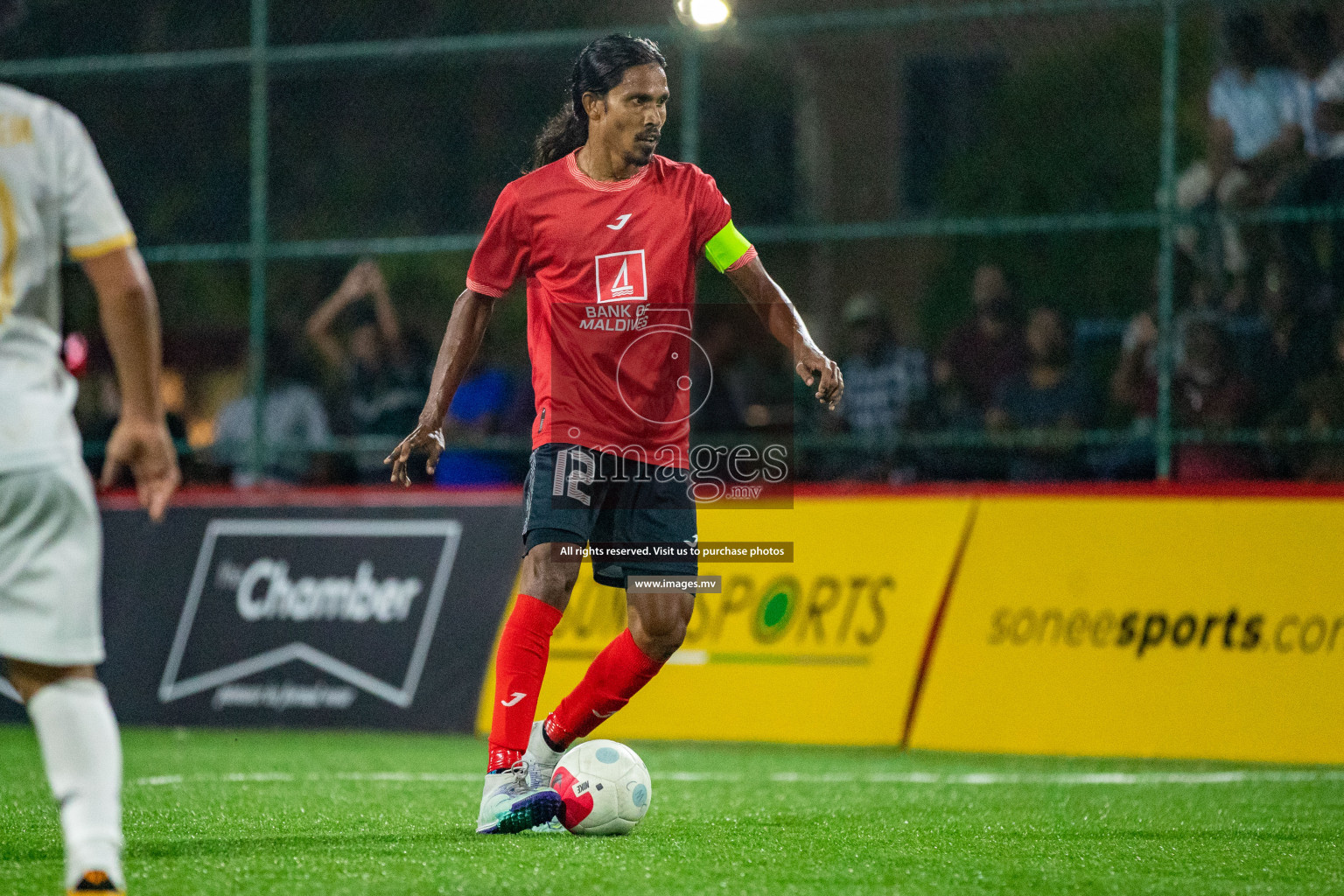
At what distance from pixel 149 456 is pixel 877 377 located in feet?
24.0

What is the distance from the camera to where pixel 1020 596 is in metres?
8.27

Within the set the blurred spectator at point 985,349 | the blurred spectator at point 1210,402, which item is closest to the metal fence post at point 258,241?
the blurred spectator at point 985,349

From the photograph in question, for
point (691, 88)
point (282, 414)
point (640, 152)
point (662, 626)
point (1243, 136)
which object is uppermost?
point (691, 88)

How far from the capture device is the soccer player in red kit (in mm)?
5426

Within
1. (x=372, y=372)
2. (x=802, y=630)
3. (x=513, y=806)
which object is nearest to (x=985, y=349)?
(x=802, y=630)

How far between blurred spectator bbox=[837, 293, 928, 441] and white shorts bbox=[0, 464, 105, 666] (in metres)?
6.74

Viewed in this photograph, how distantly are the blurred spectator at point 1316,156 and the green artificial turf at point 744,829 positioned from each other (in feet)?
8.53

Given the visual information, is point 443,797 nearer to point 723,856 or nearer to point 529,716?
point 529,716

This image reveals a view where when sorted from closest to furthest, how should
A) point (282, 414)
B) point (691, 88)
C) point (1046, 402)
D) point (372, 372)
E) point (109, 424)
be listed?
point (1046, 402), point (691, 88), point (372, 372), point (282, 414), point (109, 424)

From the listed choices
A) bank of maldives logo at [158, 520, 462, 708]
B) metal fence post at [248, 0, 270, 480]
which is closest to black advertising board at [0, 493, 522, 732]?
bank of maldives logo at [158, 520, 462, 708]

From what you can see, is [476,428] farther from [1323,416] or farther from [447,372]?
[447,372]

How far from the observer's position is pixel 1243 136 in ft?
30.7

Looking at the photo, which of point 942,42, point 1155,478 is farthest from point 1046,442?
point 942,42

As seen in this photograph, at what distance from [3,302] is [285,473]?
7.53 m
